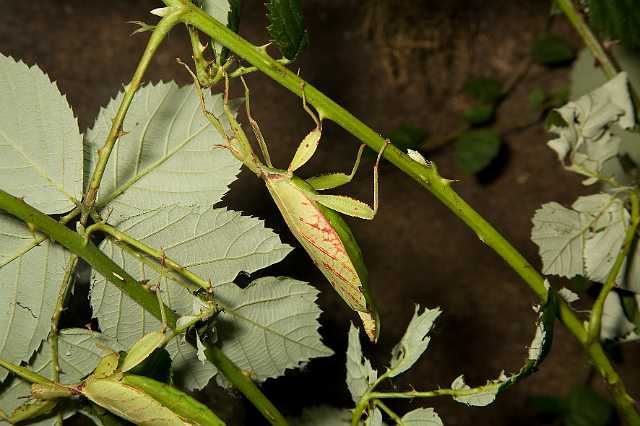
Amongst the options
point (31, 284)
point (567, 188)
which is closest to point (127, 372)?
point (31, 284)

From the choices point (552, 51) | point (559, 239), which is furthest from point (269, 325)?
point (552, 51)

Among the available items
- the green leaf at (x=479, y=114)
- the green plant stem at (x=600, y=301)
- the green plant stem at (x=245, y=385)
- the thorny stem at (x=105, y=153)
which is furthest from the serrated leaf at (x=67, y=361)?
the green leaf at (x=479, y=114)

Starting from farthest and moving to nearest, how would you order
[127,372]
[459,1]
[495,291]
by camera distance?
1. [459,1]
2. [495,291]
3. [127,372]

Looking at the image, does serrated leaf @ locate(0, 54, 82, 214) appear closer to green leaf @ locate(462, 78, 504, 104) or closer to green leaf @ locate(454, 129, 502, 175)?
green leaf @ locate(454, 129, 502, 175)

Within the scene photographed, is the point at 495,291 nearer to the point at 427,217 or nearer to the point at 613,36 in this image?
the point at 427,217

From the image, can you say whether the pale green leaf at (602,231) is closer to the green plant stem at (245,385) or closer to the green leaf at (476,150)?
the green plant stem at (245,385)

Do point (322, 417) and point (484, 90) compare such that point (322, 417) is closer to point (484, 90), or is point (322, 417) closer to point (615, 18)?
point (615, 18)

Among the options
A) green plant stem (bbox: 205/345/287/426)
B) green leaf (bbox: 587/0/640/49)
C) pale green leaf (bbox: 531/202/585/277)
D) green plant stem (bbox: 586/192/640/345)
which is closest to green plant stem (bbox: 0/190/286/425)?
green plant stem (bbox: 205/345/287/426)
